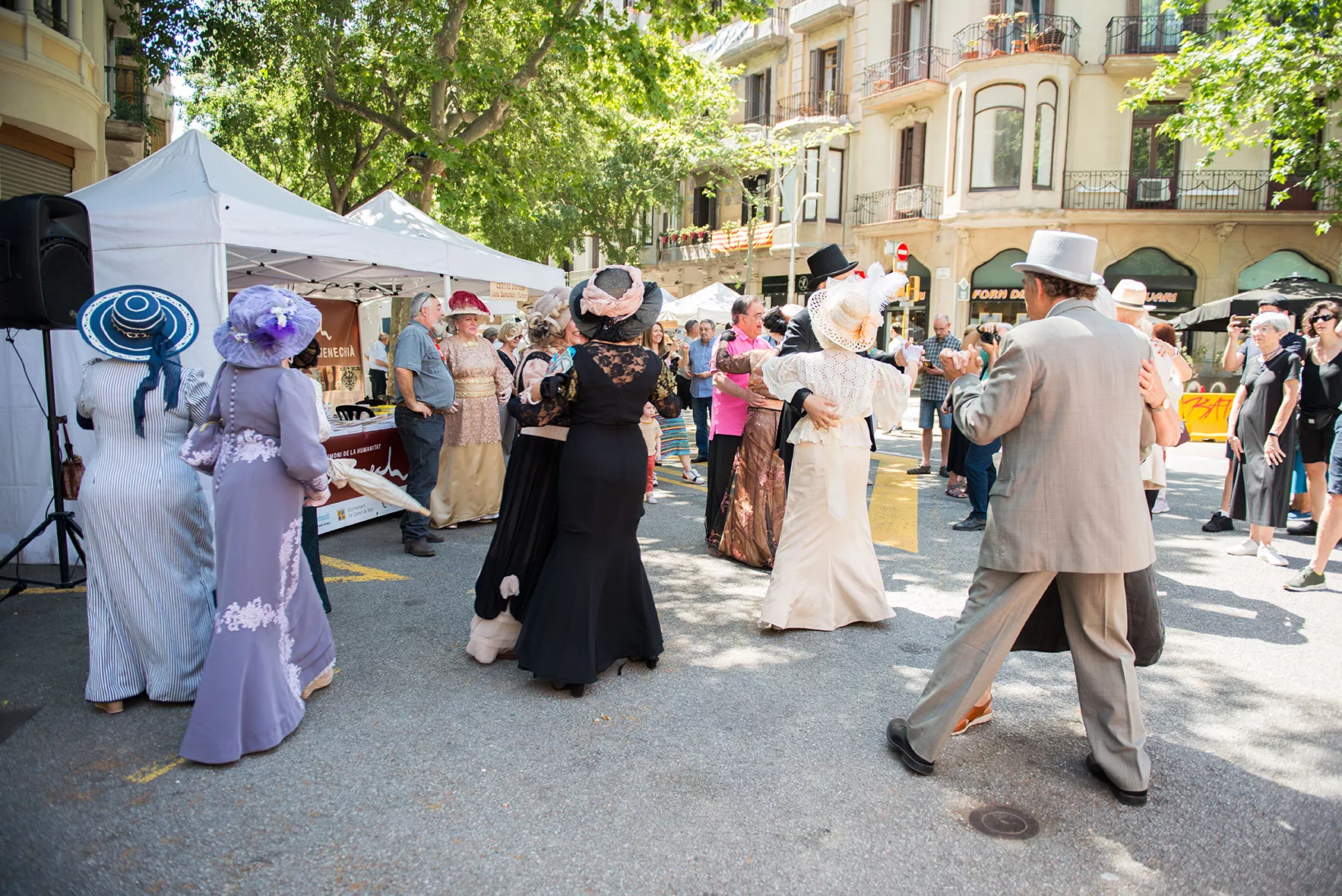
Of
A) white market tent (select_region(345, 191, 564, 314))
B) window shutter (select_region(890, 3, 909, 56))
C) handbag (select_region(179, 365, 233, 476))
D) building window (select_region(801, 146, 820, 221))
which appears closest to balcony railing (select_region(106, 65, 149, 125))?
white market tent (select_region(345, 191, 564, 314))

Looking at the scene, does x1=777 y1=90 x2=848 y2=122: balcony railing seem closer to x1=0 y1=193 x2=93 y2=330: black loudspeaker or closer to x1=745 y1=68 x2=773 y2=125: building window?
x1=745 y1=68 x2=773 y2=125: building window

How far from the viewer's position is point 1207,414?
47.3 feet

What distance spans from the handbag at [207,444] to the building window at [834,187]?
2782 cm

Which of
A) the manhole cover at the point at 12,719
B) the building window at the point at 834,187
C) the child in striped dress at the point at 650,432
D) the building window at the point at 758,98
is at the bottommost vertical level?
the manhole cover at the point at 12,719

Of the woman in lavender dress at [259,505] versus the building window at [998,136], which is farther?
the building window at [998,136]

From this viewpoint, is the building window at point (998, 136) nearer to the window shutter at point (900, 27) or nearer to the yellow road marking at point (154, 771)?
the window shutter at point (900, 27)

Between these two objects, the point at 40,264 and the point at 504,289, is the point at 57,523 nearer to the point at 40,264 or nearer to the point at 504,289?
the point at 40,264

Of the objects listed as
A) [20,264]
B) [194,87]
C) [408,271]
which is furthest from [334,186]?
[20,264]

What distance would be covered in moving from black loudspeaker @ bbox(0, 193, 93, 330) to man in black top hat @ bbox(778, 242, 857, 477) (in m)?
4.23

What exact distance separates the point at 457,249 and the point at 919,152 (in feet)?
70.0

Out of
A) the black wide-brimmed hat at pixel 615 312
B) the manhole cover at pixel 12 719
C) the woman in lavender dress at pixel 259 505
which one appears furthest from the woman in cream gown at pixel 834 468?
the manhole cover at pixel 12 719

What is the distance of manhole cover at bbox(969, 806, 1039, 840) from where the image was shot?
9.48ft

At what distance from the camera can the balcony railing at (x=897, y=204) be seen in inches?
1010

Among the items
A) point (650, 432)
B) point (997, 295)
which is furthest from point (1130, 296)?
point (997, 295)
